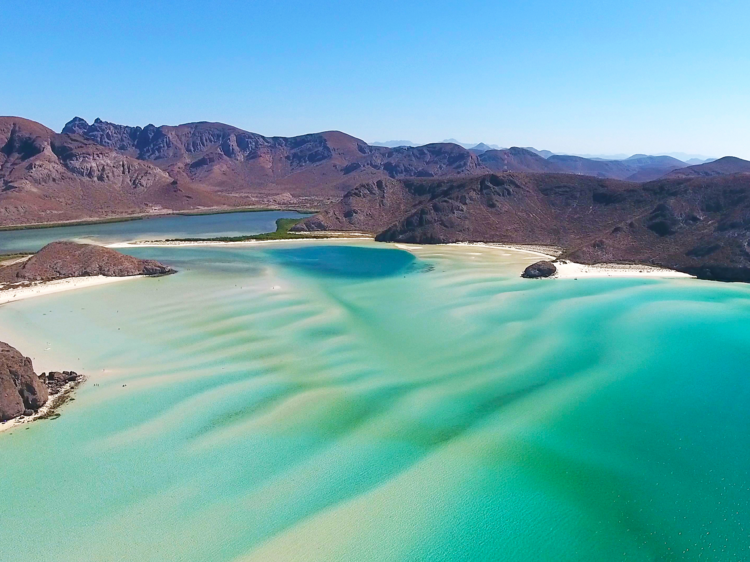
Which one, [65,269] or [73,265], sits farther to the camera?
[73,265]

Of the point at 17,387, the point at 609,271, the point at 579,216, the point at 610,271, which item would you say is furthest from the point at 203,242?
the point at 17,387

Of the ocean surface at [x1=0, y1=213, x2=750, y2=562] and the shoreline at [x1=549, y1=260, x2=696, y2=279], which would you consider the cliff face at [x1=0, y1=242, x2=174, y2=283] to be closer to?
the ocean surface at [x1=0, y1=213, x2=750, y2=562]

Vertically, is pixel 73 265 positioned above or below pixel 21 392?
above

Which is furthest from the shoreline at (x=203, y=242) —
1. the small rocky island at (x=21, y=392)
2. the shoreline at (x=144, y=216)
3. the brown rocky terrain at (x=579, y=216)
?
the small rocky island at (x=21, y=392)

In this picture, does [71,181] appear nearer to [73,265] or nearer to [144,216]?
[144,216]

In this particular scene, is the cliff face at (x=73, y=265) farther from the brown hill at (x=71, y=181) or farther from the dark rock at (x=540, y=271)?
the brown hill at (x=71, y=181)
